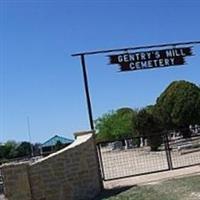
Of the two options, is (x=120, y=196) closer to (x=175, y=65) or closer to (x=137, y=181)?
(x=137, y=181)

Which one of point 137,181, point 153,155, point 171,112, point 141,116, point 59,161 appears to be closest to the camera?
point 59,161

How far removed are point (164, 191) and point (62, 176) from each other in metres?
2.52

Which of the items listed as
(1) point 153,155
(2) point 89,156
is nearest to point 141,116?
(1) point 153,155

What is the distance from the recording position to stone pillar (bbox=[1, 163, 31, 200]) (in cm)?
1277

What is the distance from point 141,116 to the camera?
99.1ft

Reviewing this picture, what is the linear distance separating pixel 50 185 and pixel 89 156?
1329 mm

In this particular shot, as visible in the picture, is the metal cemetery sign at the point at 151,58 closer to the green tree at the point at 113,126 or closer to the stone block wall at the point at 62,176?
the stone block wall at the point at 62,176

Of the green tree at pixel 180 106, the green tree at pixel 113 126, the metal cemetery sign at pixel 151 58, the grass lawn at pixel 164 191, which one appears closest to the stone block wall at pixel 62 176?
the grass lawn at pixel 164 191

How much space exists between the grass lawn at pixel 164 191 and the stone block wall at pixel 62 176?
1.77ft

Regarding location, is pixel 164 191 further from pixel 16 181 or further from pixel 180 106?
pixel 180 106

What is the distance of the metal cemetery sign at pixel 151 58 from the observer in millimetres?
15773

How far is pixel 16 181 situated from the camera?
12914 mm

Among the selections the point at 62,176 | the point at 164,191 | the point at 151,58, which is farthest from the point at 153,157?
the point at 164,191

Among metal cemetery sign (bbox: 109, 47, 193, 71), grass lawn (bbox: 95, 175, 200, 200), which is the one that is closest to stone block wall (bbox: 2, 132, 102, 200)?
grass lawn (bbox: 95, 175, 200, 200)
